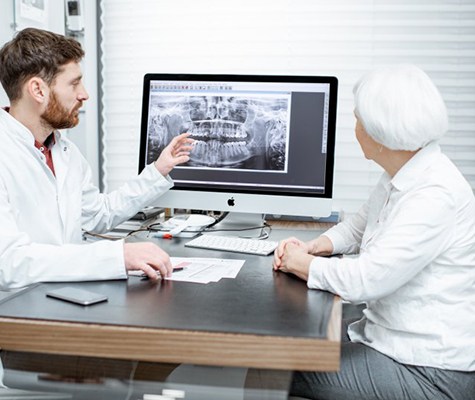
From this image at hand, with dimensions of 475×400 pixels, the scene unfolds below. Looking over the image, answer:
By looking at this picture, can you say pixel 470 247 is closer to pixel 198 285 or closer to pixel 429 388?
pixel 429 388

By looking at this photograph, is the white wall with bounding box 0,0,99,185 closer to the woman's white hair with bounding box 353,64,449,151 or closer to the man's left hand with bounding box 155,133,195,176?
the man's left hand with bounding box 155,133,195,176

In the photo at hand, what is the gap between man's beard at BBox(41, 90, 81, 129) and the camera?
5.83 feet

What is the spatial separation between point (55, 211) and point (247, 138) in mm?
715

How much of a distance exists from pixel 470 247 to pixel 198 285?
2.05 feet

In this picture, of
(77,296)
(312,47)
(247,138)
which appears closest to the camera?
(77,296)

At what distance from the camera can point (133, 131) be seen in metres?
2.75

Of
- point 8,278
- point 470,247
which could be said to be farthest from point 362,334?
point 8,278

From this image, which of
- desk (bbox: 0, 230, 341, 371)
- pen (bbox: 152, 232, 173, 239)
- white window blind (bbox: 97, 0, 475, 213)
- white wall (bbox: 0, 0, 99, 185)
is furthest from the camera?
white wall (bbox: 0, 0, 99, 185)

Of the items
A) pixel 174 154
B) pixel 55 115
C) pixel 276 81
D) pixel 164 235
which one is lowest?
pixel 164 235

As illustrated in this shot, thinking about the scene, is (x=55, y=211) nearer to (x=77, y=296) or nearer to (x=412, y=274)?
(x=77, y=296)

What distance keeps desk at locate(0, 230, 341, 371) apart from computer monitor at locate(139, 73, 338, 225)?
0.78 m

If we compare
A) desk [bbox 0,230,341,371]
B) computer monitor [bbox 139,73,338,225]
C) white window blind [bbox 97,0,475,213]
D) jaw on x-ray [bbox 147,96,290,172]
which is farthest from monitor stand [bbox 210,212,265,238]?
desk [bbox 0,230,341,371]

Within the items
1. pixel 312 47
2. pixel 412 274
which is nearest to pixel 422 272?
pixel 412 274

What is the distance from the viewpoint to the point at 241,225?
7.13 feet
